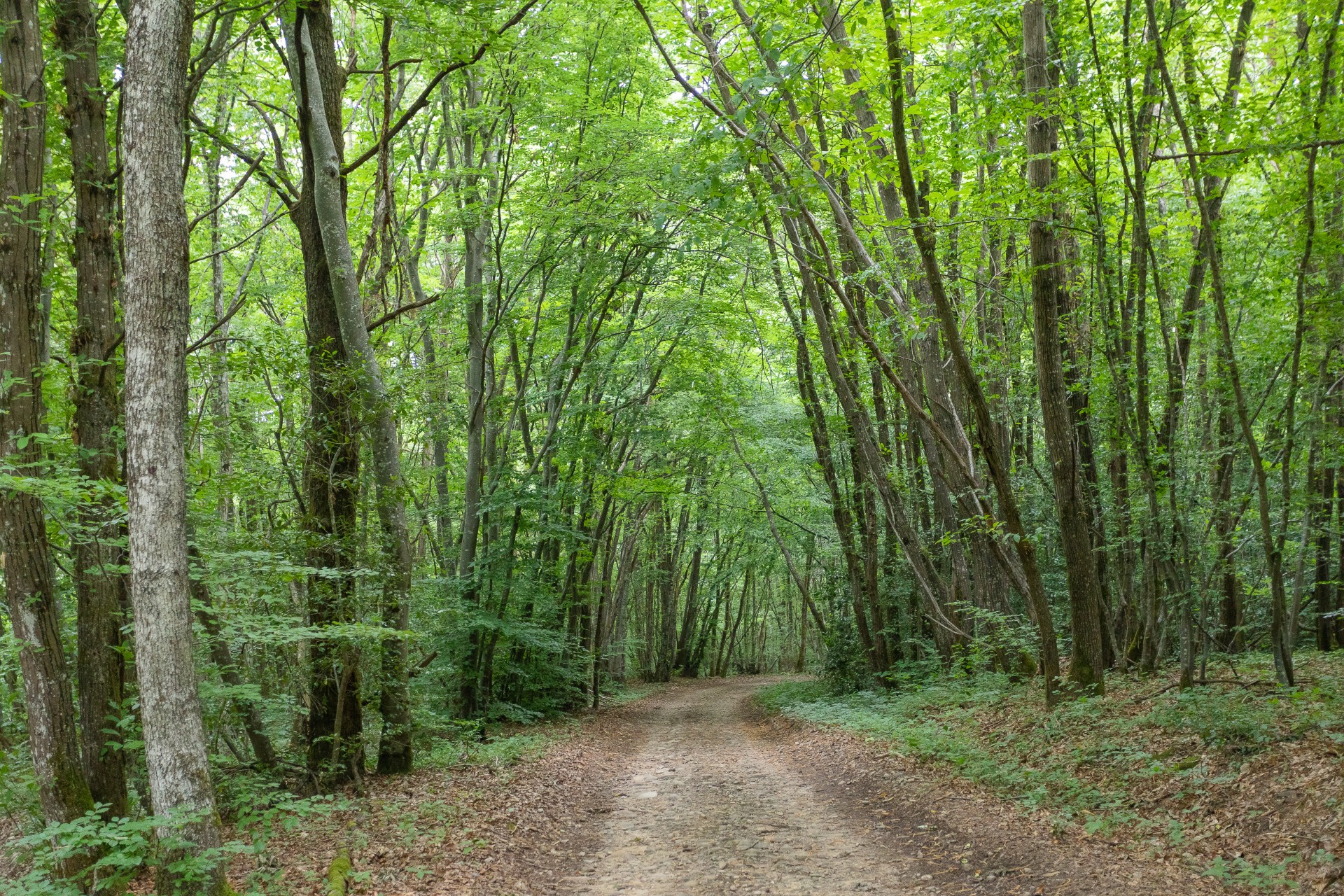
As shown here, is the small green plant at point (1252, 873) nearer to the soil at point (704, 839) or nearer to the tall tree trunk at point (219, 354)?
the soil at point (704, 839)

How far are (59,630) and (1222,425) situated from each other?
474 inches

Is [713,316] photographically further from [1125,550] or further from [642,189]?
[1125,550]

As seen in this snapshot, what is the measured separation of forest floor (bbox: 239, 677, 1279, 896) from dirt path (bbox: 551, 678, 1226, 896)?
0.02m

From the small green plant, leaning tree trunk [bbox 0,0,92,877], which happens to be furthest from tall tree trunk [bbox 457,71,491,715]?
the small green plant

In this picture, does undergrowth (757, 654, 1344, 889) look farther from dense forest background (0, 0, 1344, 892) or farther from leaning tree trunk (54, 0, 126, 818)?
leaning tree trunk (54, 0, 126, 818)

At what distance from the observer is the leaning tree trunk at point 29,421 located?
5719mm

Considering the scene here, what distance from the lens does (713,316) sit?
15.7m

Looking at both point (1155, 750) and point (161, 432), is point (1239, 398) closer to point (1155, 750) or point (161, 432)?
point (1155, 750)

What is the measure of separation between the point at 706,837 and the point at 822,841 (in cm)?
97

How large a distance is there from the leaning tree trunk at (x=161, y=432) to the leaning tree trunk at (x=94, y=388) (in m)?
1.90

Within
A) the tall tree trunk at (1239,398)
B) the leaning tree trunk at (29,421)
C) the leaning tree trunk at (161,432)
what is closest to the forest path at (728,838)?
the leaning tree trunk at (161,432)

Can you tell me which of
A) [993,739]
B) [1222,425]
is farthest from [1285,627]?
[1222,425]

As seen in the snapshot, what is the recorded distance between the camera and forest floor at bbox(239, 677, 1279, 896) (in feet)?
17.9

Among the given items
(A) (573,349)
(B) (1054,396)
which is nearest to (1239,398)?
(B) (1054,396)
